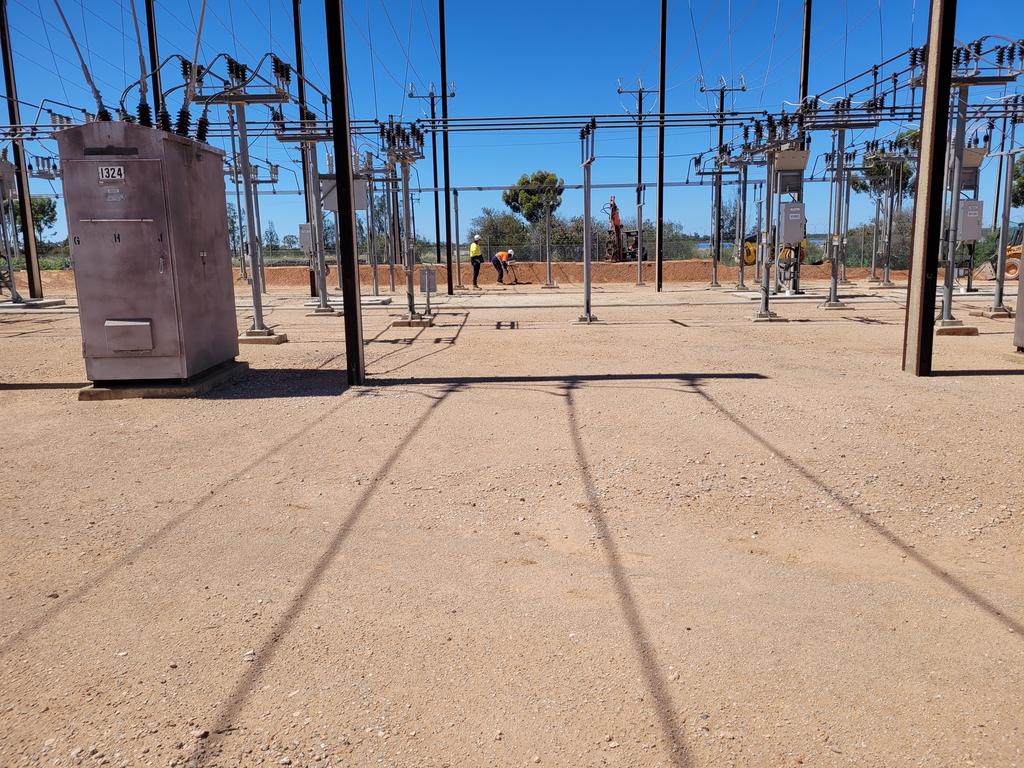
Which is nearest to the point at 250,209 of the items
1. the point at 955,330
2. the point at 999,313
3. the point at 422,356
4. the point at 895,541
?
the point at 422,356

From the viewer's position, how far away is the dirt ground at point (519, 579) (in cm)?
242

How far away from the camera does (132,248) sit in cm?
729

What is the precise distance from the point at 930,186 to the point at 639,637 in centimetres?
676

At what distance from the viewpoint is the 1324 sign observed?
7.14m

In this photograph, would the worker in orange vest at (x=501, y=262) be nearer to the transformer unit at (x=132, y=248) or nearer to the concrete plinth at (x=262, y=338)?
the concrete plinth at (x=262, y=338)

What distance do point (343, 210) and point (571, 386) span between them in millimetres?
2955

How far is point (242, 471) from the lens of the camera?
516 centimetres

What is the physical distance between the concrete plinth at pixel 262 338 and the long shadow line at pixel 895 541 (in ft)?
26.4

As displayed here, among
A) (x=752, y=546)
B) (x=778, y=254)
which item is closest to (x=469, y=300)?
(x=778, y=254)

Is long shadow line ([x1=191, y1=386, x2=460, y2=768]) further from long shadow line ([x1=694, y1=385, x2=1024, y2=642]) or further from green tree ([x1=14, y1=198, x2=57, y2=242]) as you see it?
green tree ([x1=14, y1=198, x2=57, y2=242])

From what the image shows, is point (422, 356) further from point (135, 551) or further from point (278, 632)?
point (278, 632)

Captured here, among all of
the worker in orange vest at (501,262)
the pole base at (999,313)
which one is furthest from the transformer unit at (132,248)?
the worker in orange vest at (501,262)

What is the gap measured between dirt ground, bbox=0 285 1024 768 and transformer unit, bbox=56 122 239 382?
0.62m

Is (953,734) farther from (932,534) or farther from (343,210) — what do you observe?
(343,210)
